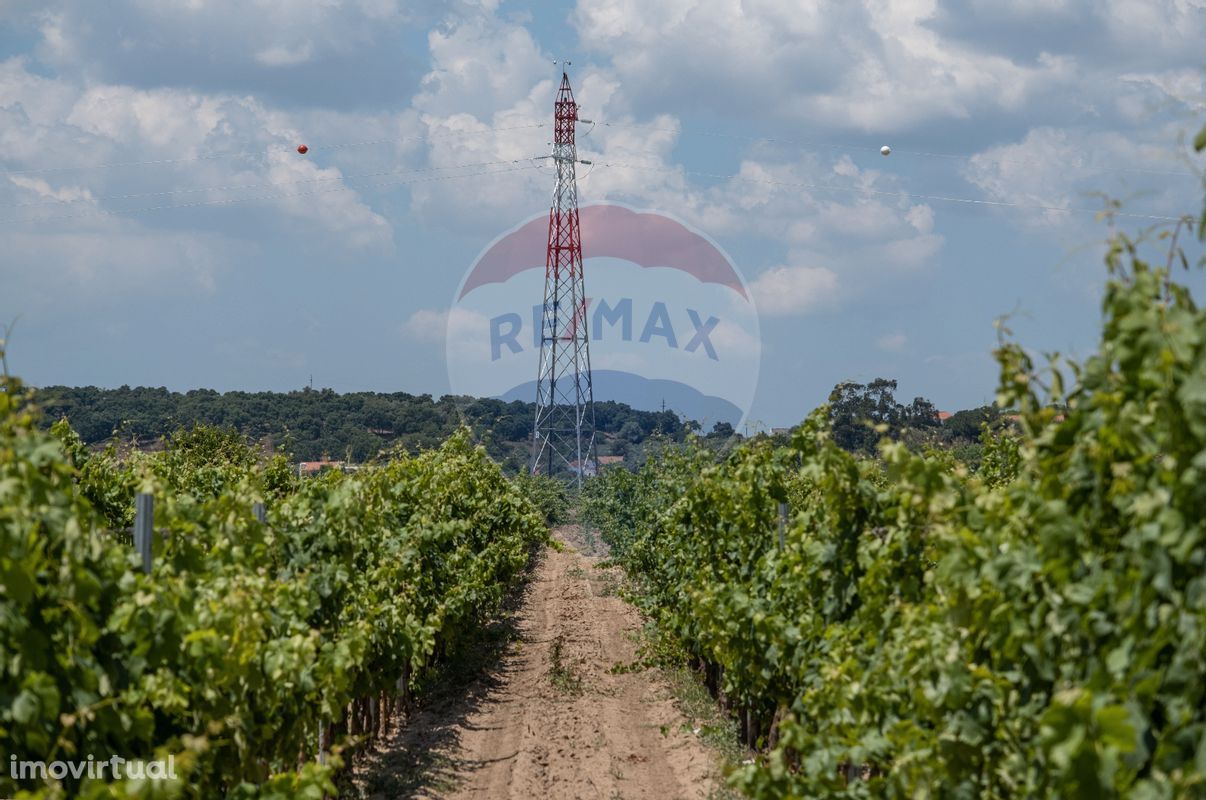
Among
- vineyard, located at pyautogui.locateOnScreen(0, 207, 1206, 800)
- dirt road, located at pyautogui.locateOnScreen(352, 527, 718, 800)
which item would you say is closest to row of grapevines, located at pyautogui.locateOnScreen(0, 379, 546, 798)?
vineyard, located at pyautogui.locateOnScreen(0, 207, 1206, 800)

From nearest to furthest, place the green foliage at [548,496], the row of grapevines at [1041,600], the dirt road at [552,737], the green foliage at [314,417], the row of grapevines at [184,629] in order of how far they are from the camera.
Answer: the row of grapevines at [1041,600]
the row of grapevines at [184,629]
the dirt road at [552,737]
the green foliage at [548,496]
the green foliage at [314,417]

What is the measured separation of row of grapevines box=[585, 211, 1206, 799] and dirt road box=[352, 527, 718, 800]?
3.12 meters

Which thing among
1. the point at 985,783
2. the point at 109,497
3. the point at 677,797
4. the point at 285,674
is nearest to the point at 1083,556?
the point at 985,783

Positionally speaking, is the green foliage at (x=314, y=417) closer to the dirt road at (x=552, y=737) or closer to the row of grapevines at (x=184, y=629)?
the dirt road at (x=552, y=737)

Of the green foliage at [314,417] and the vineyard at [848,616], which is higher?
the green foliage at [314,417]

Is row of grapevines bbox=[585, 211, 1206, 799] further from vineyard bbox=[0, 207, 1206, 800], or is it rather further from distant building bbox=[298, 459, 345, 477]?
distant building bbox=[298, 459, 345, 477]

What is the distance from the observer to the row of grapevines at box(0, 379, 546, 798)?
12.4ft

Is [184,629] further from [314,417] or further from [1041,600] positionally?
[314,417]

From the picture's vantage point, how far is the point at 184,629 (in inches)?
183

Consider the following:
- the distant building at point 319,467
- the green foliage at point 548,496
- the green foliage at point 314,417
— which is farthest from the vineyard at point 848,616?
the green foliage at point 314,417

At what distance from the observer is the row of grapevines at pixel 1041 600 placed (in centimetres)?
311

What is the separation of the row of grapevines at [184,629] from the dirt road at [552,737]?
1048 millimetres

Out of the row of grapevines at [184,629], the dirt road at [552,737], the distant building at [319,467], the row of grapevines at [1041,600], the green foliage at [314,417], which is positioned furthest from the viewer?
the green foliage at [314,417]

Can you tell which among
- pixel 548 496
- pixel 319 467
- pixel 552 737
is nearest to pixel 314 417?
pixel 548 496
